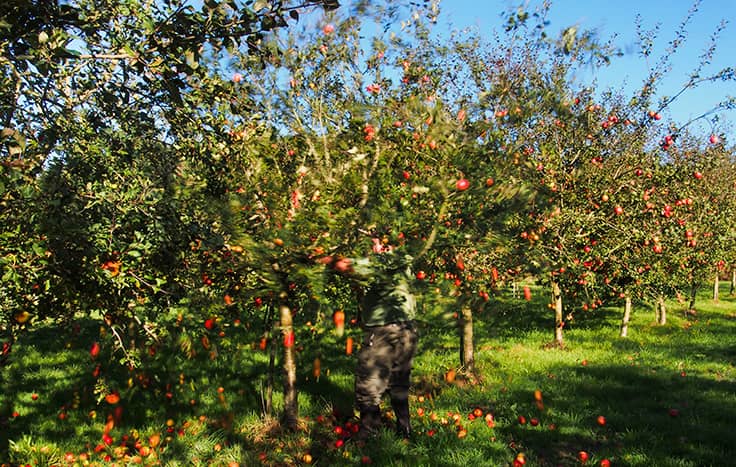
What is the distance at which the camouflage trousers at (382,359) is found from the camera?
5.45m

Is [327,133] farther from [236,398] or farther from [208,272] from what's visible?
[236,398]

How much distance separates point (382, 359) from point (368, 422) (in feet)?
2.57

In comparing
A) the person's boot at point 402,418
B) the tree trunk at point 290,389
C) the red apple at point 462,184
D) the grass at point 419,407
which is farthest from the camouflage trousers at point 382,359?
the red apple at point 462,184

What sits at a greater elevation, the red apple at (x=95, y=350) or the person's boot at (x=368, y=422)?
the red apple at (x=95, y=350)

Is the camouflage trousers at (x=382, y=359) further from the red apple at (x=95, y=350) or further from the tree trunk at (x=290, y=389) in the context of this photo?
the red apple at (x=95, y=350)

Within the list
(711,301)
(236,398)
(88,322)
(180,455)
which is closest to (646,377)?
(236,398)

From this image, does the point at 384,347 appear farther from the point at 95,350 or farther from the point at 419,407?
the point at 95,350

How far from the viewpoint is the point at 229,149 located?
4.87m

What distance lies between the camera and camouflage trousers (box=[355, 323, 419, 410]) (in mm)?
5449

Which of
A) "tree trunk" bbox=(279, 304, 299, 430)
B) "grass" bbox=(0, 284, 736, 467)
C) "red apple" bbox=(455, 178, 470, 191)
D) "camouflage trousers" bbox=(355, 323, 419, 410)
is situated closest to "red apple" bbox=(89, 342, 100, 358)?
"grass" bbox=(0, 284, 736, 467)

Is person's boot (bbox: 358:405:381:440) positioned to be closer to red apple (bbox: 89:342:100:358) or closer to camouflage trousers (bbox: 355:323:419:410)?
camouflage trousers (bbox: 355:323:419:410)

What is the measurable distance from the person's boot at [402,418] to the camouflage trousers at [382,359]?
18 cm

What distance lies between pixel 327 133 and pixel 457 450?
12.0 ft

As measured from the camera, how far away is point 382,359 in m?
5.45
